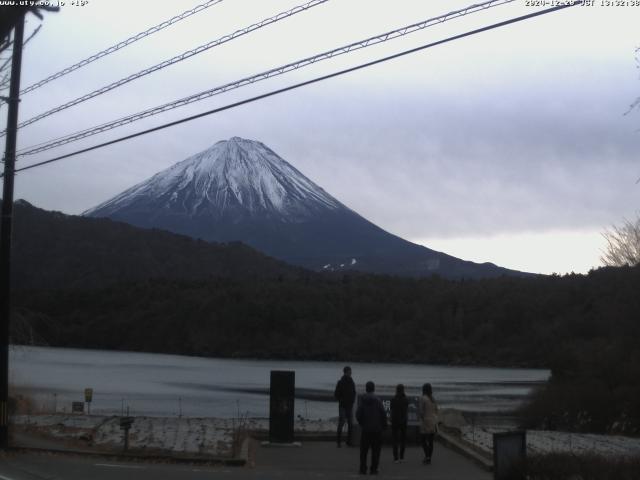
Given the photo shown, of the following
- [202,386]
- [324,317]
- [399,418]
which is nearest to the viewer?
[399,418]

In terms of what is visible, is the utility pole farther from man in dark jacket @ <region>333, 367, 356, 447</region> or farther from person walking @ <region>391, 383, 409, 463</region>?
person walking @ <region>391, 383, 409, 463</region>

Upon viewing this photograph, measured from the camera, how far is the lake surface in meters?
41.3

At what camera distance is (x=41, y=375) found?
7069cm

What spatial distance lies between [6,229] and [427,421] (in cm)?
896

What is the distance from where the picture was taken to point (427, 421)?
16.5 metres

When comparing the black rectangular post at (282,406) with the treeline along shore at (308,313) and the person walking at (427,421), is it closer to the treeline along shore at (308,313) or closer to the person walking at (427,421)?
the person walking at (427,421)

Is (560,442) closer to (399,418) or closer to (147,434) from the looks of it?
(399,418)

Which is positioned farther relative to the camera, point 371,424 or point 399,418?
point 399,418

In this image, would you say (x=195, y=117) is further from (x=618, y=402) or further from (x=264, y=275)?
(x=264, y=275)

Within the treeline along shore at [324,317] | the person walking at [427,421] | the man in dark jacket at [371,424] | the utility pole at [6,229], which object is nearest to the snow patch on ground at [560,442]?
the person walking at [427,421]

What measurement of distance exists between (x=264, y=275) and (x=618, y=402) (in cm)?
13786

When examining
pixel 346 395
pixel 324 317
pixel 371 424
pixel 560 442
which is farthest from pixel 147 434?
pixel 324 317

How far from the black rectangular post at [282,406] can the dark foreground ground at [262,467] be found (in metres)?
0.45

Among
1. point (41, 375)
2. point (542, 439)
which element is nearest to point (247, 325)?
point (41, 375)
